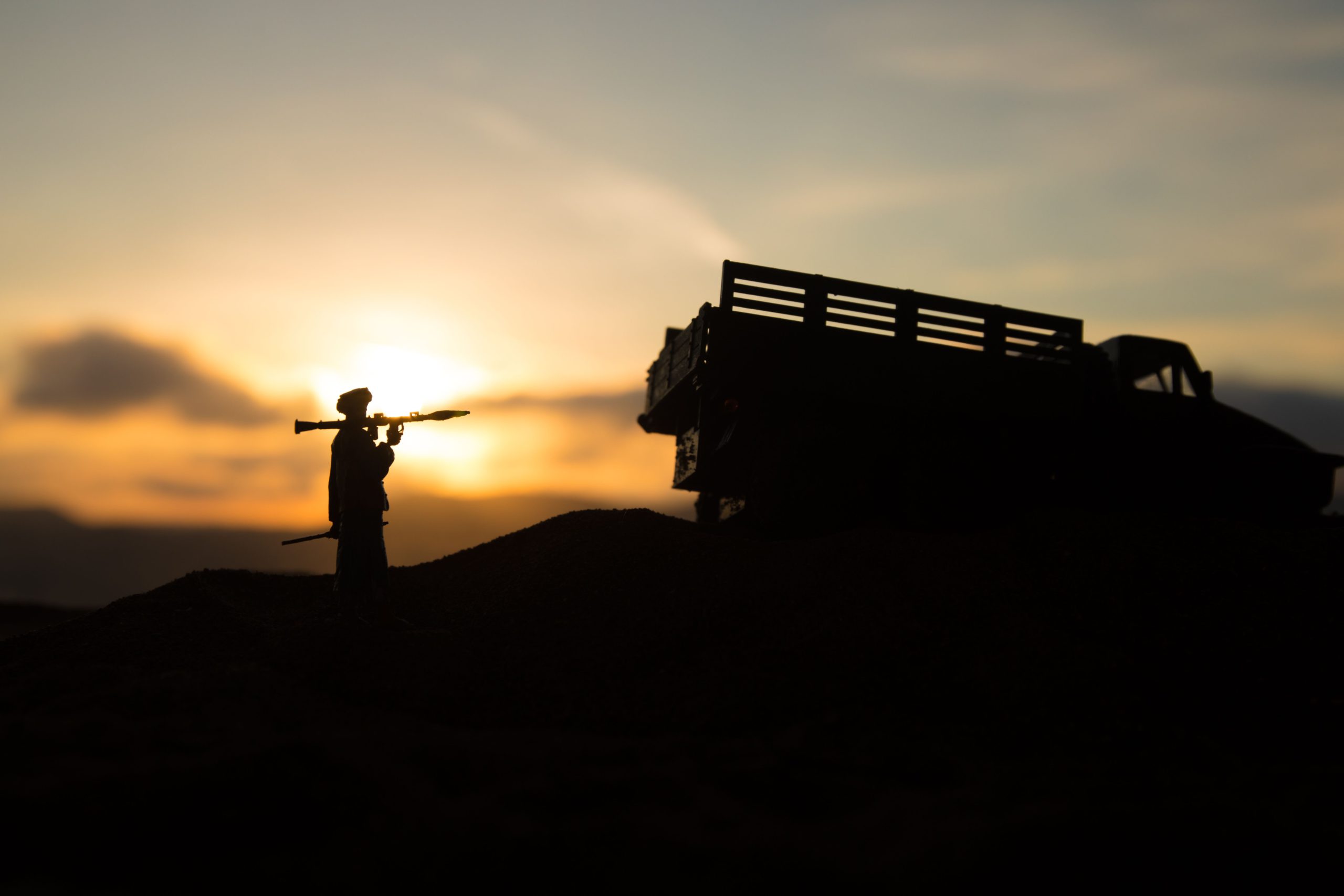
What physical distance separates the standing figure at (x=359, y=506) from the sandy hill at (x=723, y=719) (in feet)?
1.99

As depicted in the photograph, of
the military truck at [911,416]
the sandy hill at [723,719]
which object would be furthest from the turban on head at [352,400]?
the military truck at [911,416]

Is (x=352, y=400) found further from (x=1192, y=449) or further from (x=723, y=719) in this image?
(x=1192, y=449)

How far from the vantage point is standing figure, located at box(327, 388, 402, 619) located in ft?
31.1

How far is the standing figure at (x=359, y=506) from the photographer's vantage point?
31.1 ft

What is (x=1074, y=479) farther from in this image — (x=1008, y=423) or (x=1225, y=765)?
(x=1225, y=765)

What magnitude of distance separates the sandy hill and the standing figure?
1.99 feet

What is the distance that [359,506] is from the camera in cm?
952

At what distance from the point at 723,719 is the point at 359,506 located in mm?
4729

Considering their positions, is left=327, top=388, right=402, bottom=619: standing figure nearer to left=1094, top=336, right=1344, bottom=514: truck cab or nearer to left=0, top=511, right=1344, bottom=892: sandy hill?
left=0, top=511, right=1344, bottom=892: sandy hill

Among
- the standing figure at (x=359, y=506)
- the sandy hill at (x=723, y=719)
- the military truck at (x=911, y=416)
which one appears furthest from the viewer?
the military truck at (x=911, y=416)

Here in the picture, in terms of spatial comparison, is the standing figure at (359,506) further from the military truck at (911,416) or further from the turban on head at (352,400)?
the military truck at (911,416)

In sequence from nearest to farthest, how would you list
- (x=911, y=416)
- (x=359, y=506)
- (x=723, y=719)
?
(x=723, y=719) < (x=359, y=506) < (x=911, y=416)

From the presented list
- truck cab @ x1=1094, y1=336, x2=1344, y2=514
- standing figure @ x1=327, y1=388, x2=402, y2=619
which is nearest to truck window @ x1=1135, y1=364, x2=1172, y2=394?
truck cab @ x1=1094, y1=336, x2=1344, y2=514

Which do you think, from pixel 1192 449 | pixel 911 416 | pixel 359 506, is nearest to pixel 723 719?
pixel 359 506
